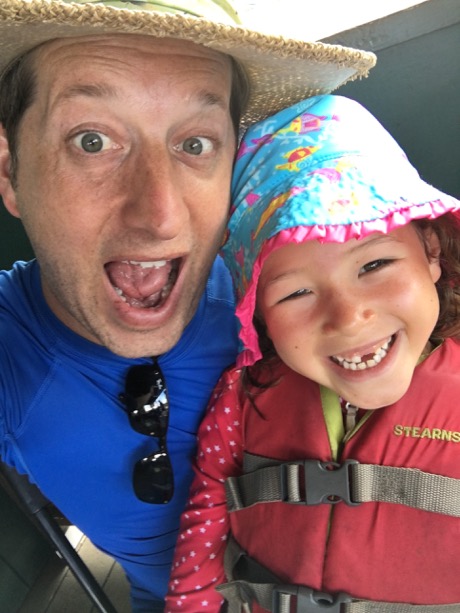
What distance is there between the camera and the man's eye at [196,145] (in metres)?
1.05

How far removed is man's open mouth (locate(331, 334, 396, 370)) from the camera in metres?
1.02

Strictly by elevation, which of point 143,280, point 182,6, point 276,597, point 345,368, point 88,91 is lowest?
point 276,597

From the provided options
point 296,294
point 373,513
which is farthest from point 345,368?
point 373,513

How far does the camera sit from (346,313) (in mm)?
965

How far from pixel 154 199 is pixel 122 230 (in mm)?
90

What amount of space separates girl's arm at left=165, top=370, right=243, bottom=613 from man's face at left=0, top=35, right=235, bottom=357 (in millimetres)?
190

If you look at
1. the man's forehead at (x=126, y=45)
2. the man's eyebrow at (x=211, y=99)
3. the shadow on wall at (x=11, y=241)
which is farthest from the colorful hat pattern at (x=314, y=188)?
the shadow on wall at (x=11, y=241)

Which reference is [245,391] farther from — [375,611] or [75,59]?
[75,59]

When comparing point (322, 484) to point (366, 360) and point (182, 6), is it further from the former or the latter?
point (182, 6)

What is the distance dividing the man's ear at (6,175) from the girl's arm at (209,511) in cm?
55

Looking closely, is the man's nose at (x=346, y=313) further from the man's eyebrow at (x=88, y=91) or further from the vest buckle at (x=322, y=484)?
the man's eyebrow at (x=88, y=91)

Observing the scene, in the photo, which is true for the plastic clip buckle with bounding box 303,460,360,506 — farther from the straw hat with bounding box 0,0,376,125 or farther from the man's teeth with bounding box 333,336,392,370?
the straw hat with bounding box 0,0,376,125

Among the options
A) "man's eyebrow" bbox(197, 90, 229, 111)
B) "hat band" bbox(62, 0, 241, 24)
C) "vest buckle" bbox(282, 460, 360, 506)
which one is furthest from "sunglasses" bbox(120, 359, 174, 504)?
"hat band" bbox(62, 0, 241, 24)

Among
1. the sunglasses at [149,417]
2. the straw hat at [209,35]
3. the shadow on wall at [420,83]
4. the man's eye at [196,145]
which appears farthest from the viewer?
the shadow on wall at [420,83]
